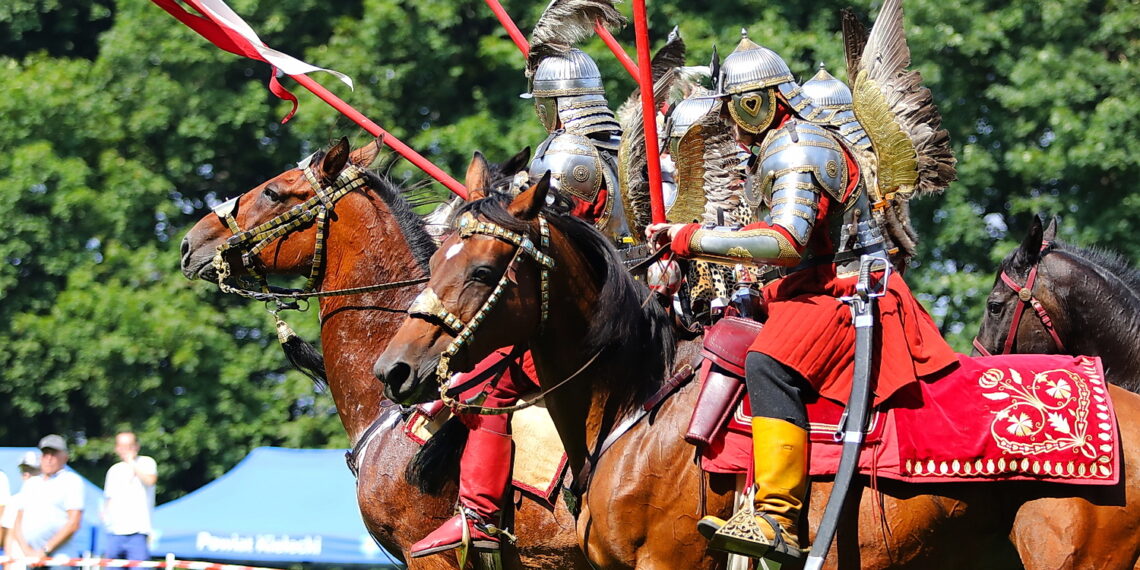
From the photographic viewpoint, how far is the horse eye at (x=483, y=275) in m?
4.90

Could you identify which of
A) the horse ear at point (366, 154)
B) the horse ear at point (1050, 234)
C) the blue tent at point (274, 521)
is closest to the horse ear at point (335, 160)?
the horse ear at point (366, 154)

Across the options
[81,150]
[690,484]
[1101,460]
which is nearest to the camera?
[1101,460]

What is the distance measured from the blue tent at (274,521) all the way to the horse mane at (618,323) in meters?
8.79

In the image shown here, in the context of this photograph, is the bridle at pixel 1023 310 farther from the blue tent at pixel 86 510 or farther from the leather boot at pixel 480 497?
the blue tent at pixel 86 510

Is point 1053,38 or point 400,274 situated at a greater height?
point 1053,38

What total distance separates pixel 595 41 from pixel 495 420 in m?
10.9

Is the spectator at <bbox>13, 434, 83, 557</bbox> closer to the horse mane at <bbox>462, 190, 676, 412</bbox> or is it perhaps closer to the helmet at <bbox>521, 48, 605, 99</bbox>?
the helmet at <bbox>521, 48, 605, 99</bbox>

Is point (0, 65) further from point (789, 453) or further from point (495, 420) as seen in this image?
point (789, 453)

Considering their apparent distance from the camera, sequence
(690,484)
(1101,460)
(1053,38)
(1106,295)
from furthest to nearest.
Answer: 1. (1053,38)
2. (1106,295)
3. (690,484)
4. (1101,460)

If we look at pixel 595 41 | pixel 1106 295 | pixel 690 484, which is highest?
pixel 595 41

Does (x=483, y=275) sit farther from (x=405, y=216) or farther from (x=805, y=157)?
(x=405, y=216)

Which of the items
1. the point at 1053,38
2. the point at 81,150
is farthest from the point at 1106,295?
the point at 81,150

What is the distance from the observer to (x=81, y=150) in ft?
60.7

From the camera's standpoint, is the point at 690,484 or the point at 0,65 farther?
the point at 0,65
